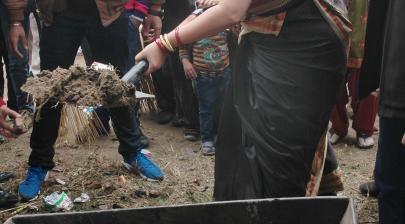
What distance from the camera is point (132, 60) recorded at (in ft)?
16.0

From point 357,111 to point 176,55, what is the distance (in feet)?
5.90

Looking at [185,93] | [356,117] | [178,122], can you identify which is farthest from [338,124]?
[178,122]

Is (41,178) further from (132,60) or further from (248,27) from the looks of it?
(248,27)

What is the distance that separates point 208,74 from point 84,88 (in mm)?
2227

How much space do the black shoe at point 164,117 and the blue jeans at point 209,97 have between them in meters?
0.91

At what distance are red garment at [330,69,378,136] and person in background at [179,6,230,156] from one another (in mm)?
1076

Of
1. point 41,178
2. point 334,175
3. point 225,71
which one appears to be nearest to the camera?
point 334,175

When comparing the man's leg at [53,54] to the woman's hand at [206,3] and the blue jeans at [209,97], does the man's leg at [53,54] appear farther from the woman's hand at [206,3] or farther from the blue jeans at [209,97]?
the woman's hand at [206,3]

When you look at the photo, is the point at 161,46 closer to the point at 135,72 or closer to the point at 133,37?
the point at 135,72

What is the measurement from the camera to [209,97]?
4.61 metres

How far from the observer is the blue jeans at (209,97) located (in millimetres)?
4555

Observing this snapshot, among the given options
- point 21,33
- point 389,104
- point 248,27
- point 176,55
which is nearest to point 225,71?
point 176,55

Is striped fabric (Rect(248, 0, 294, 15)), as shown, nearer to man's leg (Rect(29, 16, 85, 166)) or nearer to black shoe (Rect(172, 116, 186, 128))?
man's leg (Rect(29, 16, 85, 166))

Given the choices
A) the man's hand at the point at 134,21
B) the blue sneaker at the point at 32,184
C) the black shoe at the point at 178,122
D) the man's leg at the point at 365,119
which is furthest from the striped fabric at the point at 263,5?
the black shoe at the point at 178,122
